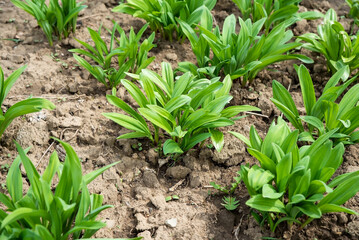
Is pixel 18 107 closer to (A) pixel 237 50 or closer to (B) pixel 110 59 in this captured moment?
(B) pixel 110 59

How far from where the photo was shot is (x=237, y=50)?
3.49 meters

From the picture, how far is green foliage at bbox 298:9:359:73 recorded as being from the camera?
140 inches

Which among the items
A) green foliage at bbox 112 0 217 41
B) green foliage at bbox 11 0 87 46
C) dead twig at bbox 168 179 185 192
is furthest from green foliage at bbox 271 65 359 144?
green foliage at bbox 11 0 87 46

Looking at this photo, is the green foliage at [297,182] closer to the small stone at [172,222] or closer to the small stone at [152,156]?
the small stone at [172,222]

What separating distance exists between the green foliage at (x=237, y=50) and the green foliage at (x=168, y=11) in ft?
0.61

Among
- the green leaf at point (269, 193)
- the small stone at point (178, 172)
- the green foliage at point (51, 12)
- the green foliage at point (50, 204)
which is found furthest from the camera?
the green foliage at point (51, 12)

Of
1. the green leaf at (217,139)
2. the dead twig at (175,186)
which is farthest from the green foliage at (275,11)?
the dead twig at (175,186)

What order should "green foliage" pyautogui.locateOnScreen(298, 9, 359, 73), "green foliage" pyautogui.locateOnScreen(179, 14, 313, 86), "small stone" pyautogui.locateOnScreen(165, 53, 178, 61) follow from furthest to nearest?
1. "small stone" pyautogui.locateOnScreen(165, 53, 178, 61)
2. "green foliage" pyautogui.locateOnScreen(298, 9, 359, 73)
3. "green foliage" pyautogui.locateOnScreen(179, 14, 313, 86)

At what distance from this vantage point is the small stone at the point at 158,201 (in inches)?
111

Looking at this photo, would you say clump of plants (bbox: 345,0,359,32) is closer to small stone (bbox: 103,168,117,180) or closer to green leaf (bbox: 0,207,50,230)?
small stone (bbox: 103,168,117,180)

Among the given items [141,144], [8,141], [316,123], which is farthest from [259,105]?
[8,141]

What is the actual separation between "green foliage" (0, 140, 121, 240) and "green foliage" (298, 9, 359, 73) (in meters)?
2.32

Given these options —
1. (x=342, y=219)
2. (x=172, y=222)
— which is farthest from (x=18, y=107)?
(x=342, y=219)

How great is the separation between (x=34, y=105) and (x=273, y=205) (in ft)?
5.72
